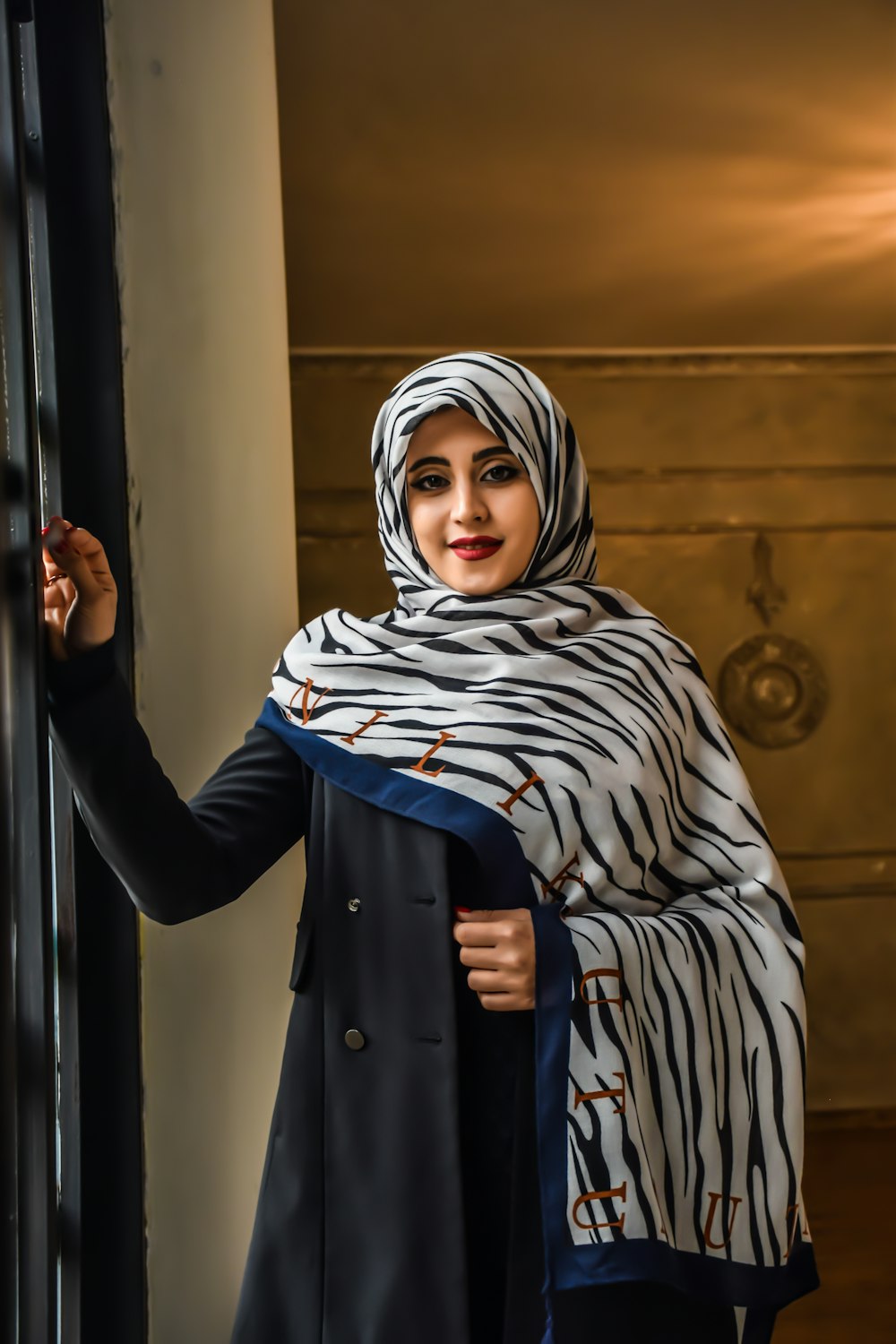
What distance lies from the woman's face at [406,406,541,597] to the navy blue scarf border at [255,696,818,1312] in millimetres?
231

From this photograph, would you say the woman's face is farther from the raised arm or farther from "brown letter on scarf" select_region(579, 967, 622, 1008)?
"brown letter on scarf" select_region(579, 967, 622, 1008)

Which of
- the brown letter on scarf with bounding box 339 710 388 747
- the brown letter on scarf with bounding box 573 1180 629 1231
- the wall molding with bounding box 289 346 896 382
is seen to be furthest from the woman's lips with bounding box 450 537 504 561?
the wall molding with bounding box 289 346 896 382

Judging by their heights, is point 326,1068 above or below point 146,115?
below

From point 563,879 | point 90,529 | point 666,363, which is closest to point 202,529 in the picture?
point 90,529

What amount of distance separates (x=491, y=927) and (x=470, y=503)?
1.36 feet

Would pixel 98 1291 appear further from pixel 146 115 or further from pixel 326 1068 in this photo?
pixel 146 115

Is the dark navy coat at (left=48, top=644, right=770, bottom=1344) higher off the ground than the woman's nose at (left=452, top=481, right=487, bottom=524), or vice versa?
the woman's nose at (left=452, top=481, right=487, bottom=524)

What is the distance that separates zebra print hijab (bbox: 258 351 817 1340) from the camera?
1010mm

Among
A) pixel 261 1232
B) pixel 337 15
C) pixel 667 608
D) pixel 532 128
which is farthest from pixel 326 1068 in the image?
pixel 667 608

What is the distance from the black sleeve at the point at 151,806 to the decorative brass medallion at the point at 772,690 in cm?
370

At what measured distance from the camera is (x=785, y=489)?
4.70 m

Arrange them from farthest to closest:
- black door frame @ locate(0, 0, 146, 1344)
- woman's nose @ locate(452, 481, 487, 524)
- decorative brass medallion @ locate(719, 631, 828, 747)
Result: decorative brass medallion @ locate(719, 631, 828, 747) < black door frame @ locate(0, 0, 146, 1344) < woman's nose @ locate(452, 481, 487, 524)

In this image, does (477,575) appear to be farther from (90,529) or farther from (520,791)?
(90,529)

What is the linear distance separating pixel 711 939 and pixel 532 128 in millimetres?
2326
